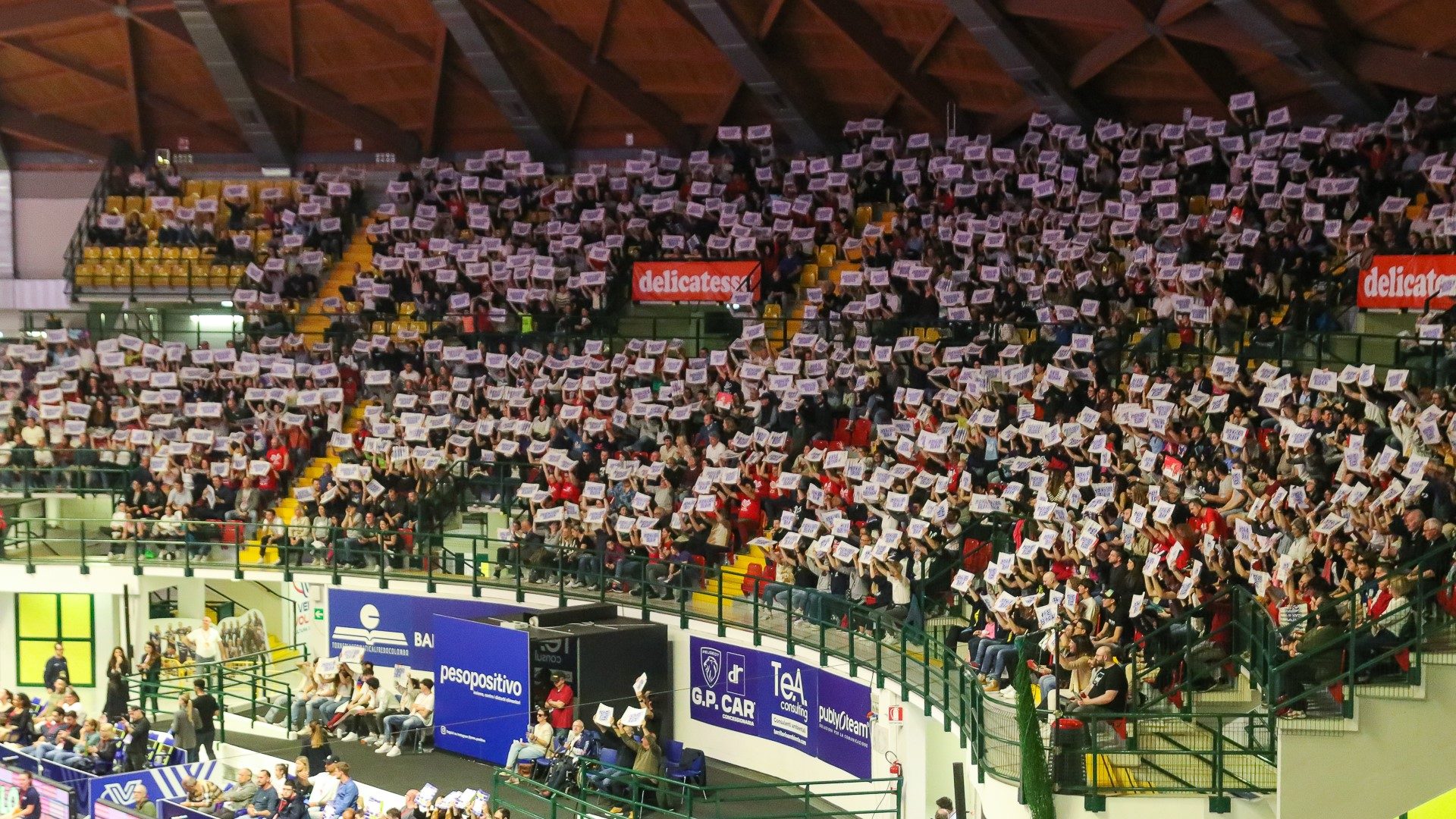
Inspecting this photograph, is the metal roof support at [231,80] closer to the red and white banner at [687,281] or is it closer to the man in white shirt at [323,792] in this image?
the red and white banner at [687,281]

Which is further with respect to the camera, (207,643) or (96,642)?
(96,642)

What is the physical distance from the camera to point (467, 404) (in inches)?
1184

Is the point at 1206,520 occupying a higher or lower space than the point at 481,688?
higher

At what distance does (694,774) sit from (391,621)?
25.5ft

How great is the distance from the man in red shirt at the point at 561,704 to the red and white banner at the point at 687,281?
1097 centimetres

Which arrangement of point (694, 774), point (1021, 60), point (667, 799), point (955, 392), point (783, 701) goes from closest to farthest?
point (667, 799) → point (694, 774) → point (783, 701) → point (955, 392) → point (1021, 60)

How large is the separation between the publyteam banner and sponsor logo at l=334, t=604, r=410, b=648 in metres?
5.89

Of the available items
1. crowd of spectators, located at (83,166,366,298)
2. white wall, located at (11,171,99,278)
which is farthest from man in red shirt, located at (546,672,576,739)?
white wall, located at (11,171,99,278)

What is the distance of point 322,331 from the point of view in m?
35.4

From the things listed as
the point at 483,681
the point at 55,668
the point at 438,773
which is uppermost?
the point at 483,681

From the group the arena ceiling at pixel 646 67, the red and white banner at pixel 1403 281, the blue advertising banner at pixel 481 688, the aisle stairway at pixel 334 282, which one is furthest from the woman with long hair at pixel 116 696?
the red and white banner at pixel 1403 281

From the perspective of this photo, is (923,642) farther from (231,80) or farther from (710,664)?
(231,80)

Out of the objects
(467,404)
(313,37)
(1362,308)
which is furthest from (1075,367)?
(313,37)

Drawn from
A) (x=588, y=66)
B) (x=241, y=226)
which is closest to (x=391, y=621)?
(x=588, y=66)
